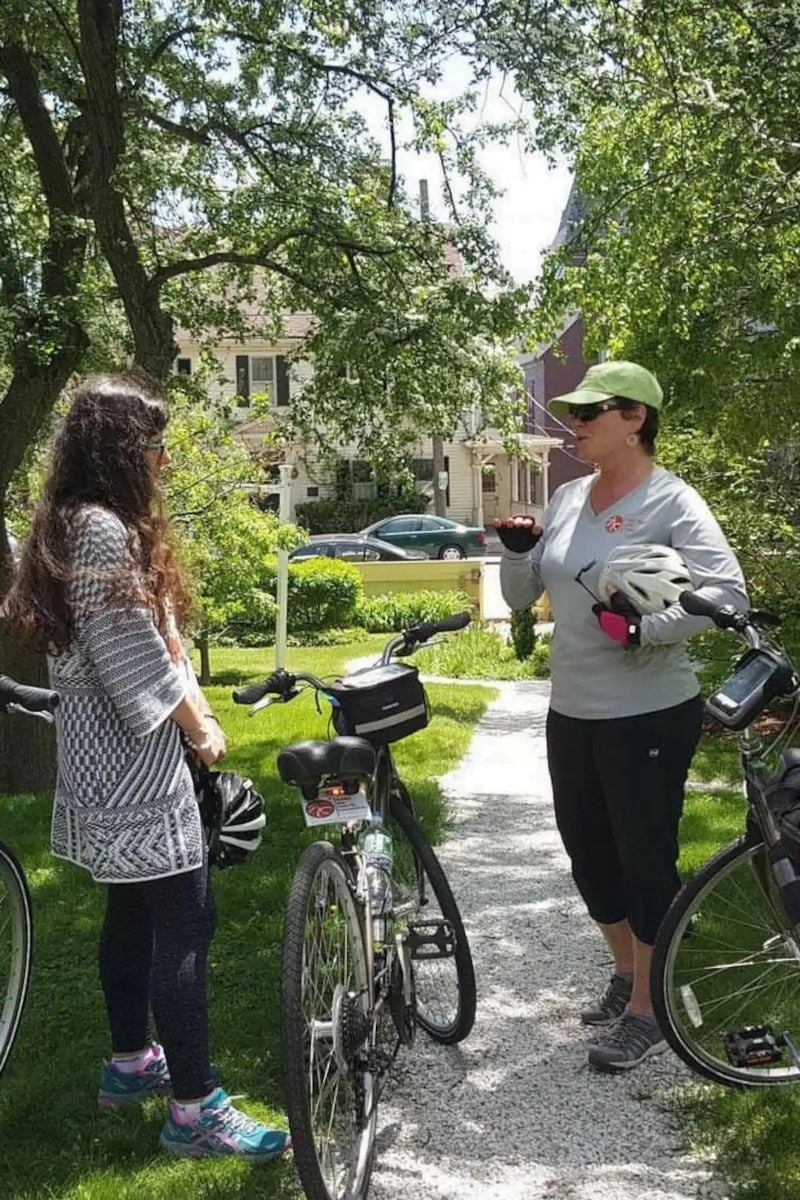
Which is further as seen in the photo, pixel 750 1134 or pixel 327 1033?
pixel 750 1134

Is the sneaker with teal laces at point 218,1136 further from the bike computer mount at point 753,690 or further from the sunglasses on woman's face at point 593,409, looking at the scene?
the sunglasses on woman's face at point 593,409

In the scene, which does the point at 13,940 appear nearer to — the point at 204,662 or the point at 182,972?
the point at 182,972

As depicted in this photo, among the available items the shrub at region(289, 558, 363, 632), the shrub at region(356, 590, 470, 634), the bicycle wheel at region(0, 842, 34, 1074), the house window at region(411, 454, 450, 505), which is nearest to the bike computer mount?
the bicycle wheel at region(0, 842, 34, 1074)

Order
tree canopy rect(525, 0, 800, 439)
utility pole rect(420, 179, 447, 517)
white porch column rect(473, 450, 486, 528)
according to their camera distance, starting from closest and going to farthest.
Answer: tree canopy rect(525, 0, 800, 439) < utility pole rect(420, 179, 447, 517) < white porch column rect(473, 450, 486, 528)

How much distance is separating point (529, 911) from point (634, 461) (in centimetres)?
247

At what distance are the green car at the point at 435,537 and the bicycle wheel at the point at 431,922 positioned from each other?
88.4ft

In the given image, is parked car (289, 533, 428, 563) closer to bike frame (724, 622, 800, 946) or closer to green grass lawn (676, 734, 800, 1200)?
green grass lawn (676, 734, 800, 1200)

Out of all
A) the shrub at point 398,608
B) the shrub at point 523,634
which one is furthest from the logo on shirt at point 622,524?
the shrub at point 398,608

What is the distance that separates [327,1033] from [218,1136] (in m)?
0.53

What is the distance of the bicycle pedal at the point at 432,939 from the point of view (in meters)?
3.46

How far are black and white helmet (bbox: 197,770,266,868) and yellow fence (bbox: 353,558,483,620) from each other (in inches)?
652

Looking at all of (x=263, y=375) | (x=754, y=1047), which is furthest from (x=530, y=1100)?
(x=263, y=375)

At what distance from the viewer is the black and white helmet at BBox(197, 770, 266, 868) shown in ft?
10.5

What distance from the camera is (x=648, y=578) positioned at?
10.6ft
